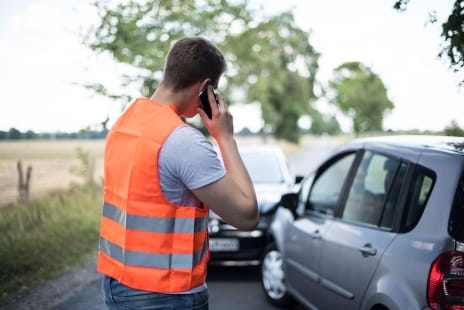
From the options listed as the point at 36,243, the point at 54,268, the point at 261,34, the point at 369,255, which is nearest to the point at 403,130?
the point at 369,255

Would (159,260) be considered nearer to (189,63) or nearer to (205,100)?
(205,100)

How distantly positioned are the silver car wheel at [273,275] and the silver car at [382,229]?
262 millimetres

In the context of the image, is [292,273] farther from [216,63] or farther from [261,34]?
[261,34]

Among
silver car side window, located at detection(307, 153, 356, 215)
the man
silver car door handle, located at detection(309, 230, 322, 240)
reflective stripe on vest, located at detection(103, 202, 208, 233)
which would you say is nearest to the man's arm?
the man

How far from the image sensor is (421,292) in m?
2.78

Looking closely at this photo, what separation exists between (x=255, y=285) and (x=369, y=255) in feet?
11.2

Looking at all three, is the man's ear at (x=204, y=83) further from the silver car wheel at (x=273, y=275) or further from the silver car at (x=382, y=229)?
the silver car wheel at (x=273, y=275)

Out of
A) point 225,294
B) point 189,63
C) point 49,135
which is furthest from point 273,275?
point 49,135

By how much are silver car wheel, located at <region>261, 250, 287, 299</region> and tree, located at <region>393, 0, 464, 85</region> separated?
2.77m

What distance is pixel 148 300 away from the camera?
2.06 m

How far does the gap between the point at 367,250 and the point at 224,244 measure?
373 cm

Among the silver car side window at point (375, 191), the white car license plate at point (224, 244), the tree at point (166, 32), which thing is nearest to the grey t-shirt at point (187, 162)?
the silver car side window at point (375, 191)

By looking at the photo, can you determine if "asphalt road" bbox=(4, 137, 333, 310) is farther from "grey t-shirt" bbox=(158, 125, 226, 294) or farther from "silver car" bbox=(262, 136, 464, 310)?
"grey t-shirt" bbox=(158, 125, 226, 294)

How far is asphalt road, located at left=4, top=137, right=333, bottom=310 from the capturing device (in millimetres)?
5574
